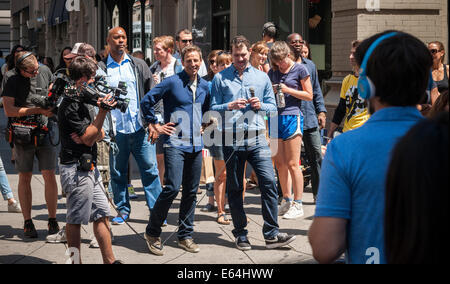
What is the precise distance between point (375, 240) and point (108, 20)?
28.9 meters

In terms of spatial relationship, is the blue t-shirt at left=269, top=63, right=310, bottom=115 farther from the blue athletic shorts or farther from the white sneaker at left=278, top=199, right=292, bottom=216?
the white sneaker at left=278, top=199, right=292, bottom=216

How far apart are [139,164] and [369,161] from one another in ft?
17.1

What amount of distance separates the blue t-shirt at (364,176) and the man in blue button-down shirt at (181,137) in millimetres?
3972

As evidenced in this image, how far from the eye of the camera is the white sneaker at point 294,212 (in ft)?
25.0

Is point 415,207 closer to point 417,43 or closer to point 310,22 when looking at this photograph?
point 417,43

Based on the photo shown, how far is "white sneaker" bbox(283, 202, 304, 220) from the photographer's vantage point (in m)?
7.63

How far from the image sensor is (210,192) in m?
8.37

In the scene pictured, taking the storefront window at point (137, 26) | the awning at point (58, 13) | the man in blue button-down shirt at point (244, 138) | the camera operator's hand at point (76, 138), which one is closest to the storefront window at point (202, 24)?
the storefront window at point (137, 26)

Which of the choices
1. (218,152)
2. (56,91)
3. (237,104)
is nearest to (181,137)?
(237,104)

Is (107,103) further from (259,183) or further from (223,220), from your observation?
(223,220)

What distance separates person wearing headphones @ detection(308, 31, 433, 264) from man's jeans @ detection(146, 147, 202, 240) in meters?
3.92

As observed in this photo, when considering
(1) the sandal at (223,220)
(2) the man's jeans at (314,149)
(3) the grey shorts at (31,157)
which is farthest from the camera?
(2) the man's jeans at (314,149)

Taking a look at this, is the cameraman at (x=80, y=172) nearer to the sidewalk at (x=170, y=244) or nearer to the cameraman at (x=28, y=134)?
the sidewalk at (x=170, y=244)
